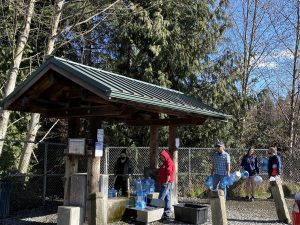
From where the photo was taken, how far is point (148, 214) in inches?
373

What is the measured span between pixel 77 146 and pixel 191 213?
10.6 feet

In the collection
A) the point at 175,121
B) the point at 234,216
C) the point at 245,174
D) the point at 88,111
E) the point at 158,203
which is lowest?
the point at 234,216

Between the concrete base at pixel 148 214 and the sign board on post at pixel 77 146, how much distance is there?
214cm

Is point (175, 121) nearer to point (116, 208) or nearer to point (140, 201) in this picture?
point (140, 201)

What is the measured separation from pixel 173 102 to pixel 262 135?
50.2ft

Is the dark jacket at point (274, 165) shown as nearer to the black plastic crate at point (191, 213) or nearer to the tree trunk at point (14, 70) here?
the black plastic crate at point (191, 213)

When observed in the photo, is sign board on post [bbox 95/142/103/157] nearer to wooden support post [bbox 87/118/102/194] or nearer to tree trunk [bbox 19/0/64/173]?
wooden support post [bbox 87/118/102/194]

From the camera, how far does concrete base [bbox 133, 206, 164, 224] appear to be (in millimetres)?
9492

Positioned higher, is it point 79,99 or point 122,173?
point 79,99

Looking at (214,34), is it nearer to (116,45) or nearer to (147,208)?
(116,45)

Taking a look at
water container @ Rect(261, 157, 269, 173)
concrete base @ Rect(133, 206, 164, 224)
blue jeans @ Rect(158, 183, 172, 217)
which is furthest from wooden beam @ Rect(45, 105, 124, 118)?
water container @ Rect(261, 157, 269, 173)

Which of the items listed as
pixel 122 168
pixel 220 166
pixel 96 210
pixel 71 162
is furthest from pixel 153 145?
pixel 96 210

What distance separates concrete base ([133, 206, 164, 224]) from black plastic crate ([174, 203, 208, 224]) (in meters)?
0.50

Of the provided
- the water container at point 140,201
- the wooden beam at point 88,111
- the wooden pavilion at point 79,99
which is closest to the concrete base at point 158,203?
the water container at point 140,201
